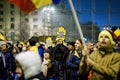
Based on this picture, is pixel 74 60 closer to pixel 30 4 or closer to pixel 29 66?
pixel 30 4

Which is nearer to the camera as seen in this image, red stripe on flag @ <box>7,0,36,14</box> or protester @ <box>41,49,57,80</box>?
red stripe on flag @ <box>7,0,36,14</box>

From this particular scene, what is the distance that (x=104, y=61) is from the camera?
21.9 feet

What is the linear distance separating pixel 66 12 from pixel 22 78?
20.0 meters

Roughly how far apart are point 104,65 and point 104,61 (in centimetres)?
7

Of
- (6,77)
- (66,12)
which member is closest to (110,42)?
(6,77)

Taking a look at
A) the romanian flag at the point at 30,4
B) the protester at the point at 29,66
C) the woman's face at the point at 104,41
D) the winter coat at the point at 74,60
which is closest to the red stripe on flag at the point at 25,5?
the romanian flag at the point at 30,4

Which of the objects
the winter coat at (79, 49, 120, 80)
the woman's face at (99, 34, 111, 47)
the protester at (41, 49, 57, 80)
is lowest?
the protester at (41, 49, 57, 80)

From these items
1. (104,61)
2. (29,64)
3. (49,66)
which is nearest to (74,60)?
(49,66)

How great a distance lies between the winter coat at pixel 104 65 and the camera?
6.51 m

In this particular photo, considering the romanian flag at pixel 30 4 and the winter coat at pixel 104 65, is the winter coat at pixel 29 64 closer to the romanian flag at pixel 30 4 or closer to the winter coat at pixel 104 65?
the winter coat at pixel 104 65

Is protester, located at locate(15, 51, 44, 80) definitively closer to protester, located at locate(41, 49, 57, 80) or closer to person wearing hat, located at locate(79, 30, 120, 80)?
person wearing hat, located at locate(79, 30, 120, 80)

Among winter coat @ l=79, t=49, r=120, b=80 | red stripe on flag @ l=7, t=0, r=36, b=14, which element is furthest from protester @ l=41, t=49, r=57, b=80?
winter coat @ l=79, t=49, r=120, b=80

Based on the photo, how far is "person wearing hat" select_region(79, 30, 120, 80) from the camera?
6504 mm

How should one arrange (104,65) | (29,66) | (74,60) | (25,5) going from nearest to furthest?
(29,66) → (104,65) → (25,5) → (74,60)
